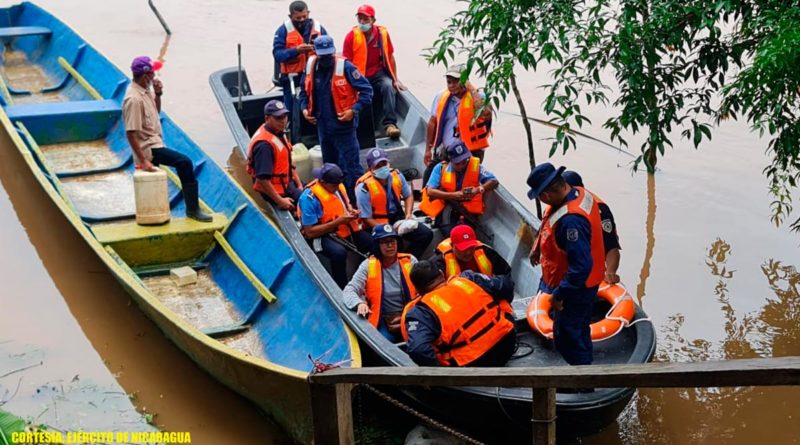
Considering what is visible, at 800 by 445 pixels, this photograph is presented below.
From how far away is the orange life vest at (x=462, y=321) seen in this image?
564 cm

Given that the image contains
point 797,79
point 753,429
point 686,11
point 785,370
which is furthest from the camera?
point 753,429

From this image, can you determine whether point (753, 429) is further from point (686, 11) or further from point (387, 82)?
point (387, 82)

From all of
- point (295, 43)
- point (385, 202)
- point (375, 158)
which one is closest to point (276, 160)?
point (375, 158)

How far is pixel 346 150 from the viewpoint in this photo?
8508 millimetres

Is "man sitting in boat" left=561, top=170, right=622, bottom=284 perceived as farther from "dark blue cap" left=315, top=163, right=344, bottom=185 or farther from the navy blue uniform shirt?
"dark blue cap" left=315, top=163, right=344, bottom=185

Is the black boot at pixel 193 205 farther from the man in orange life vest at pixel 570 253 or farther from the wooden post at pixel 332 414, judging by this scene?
the wooden post at pixel 332 414

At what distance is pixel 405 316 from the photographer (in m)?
5.73

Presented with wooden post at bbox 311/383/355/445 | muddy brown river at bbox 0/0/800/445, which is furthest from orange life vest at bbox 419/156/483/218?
wooden post at bbox 311/383/355/445

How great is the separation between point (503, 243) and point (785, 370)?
479 centimetres

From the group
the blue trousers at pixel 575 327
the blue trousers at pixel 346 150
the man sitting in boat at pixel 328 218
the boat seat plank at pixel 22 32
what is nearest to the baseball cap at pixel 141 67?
the man sitting in boat at pixel 328 218

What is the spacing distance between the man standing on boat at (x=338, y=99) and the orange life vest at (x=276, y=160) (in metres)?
0.83

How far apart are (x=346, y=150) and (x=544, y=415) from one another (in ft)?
16.8

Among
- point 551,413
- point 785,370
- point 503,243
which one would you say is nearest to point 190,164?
point 503,243

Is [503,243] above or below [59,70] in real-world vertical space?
below
